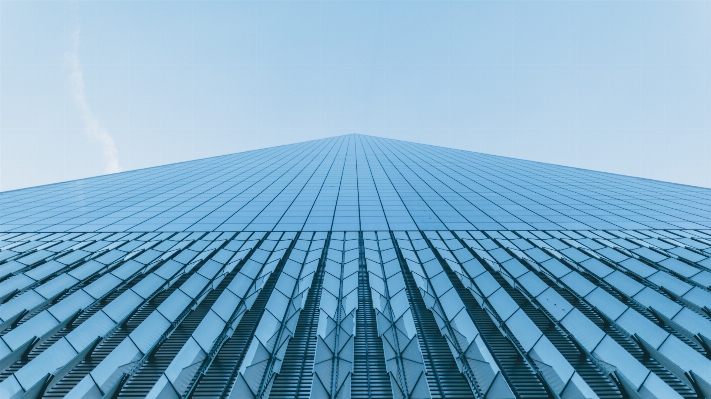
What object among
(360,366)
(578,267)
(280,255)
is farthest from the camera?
(280,255)

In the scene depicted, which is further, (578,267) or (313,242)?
(313,242)

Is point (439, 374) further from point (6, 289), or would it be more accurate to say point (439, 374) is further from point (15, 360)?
point (6, 289)

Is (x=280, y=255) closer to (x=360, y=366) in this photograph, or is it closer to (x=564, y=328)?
(x=360, y=366)

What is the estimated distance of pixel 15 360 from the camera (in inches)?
271

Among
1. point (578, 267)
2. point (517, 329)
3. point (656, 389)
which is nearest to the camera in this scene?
point (656, 389)

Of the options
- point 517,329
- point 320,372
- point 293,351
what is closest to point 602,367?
point 517,329

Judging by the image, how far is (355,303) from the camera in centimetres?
941

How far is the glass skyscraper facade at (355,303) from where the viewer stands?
21.7ft

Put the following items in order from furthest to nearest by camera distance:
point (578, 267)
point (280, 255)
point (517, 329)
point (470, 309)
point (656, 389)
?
1. point (280, 255)
2. point (578, 267)
3. point (470, 309)
4. point (517, 329)
5. point (656, 389)

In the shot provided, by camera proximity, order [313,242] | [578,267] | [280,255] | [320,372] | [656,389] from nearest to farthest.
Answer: [656,389] → [320,372] → [578,267] → [280,255] → [313,242]

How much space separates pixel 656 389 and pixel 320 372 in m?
5.82

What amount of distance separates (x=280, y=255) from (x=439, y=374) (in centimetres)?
816

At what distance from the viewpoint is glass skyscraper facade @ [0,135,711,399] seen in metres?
6.61

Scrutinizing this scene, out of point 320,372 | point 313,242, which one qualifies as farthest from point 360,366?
point 313,242
